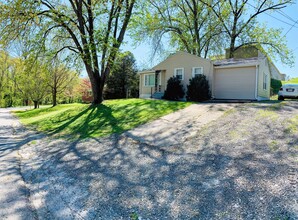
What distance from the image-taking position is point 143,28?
23547mm

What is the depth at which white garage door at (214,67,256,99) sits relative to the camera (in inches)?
642

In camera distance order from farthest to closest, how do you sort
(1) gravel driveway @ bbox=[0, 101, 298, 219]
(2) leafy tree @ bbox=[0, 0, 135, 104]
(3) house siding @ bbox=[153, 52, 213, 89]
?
1. (3) house siding @ bbox=[153, 52, 213, 89]
2. (2) leafy tree @ bbox=[0, 0, 135, 104]
3. (1) gravel driveway @ bbox=[0, 101, 298, 219]

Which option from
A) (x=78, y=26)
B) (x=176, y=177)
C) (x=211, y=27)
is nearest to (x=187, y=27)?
(x=211, y=27)

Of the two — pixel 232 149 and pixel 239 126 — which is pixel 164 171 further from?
pixel 239 126

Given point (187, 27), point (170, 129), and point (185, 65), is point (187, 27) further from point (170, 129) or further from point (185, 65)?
point (170, 129)

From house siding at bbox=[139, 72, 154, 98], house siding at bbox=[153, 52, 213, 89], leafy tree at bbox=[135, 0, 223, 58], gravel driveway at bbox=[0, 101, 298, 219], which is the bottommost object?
gravel driveway at bbox=[0, 101, 298, 219]

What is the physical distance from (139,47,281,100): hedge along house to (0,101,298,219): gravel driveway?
9.59 meters

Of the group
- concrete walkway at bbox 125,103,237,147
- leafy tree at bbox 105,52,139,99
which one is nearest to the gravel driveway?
concrete walkway at bbox 125,103,237,147

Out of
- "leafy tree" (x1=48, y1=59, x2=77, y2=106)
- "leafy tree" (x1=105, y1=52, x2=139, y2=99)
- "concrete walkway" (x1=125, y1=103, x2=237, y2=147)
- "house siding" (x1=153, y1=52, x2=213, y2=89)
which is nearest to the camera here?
"concrete walkway" (x1=125, y1=103, x2=237, y2=147)

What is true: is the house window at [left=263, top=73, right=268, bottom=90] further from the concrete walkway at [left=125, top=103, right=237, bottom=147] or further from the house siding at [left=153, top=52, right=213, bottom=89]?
the concrete walkway at [left=125, top=103, right=237, bottom=147]

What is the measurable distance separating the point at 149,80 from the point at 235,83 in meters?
8.71

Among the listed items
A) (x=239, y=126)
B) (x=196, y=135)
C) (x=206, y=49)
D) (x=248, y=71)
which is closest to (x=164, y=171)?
(x=196, y=135)

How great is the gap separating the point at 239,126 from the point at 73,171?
522 cm

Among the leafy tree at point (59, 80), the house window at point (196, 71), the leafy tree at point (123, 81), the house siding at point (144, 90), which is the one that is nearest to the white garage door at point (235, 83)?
the house window at point (196, 71)
